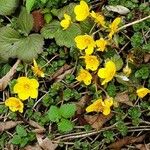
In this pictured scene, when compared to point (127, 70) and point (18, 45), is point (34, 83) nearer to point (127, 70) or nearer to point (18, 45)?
point (18, 45)

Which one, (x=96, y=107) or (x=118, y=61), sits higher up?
(x=118, y=61)

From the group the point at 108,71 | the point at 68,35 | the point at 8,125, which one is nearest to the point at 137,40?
the point at 108,71

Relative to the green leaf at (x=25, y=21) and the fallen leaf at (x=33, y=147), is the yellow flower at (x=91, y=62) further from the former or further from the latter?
the fallen leaf at (x=33, y=147)

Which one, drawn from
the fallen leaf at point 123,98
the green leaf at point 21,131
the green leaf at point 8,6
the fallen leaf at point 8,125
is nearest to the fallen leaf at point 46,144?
the green leaf at point 21,131

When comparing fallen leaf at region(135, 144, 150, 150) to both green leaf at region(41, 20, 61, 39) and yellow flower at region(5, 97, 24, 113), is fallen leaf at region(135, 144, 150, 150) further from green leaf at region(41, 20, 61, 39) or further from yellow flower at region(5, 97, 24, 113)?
green leaf at region(41, 20, 61, 39)

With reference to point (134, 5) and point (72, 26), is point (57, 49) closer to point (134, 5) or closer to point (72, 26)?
point (72, 26)

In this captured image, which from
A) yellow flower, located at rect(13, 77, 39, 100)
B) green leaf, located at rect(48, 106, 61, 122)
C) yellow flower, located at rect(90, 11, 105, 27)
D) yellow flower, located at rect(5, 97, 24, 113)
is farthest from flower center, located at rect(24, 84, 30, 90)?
yellow flower, located at rect(90, 11, 105, 27)
